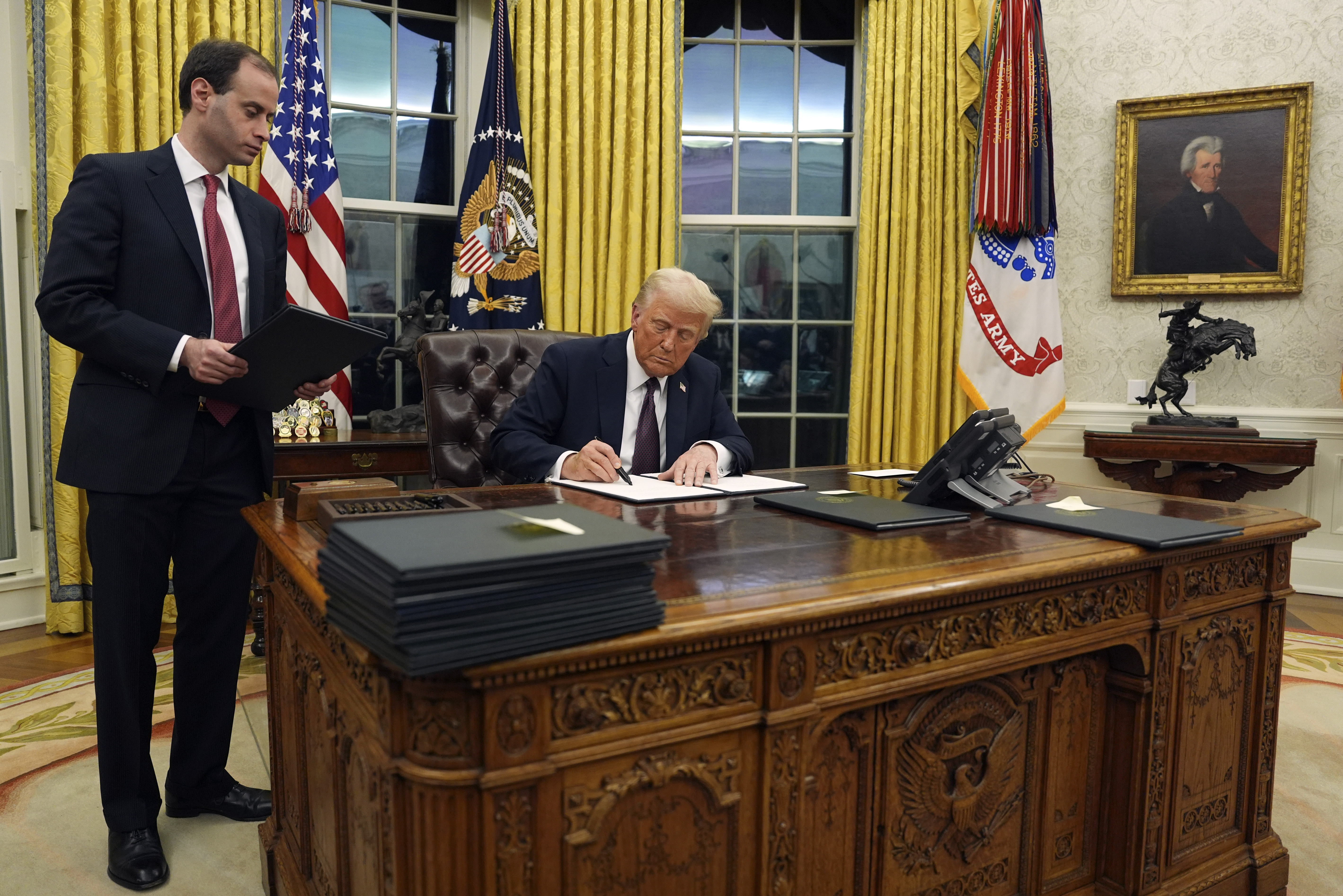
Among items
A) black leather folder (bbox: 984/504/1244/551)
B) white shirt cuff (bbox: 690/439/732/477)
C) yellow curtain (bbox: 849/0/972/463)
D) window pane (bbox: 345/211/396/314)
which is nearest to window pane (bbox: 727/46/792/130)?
yellow curtain (bbox: 849/0/972/463)

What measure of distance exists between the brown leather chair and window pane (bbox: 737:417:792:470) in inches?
85.2

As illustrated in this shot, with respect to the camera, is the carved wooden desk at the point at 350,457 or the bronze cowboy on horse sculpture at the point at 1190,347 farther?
the bronze cowboy on horse sculpture at the point at 1190,347

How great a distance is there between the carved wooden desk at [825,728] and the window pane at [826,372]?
3.06 metres

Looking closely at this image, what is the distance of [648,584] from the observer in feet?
3.58

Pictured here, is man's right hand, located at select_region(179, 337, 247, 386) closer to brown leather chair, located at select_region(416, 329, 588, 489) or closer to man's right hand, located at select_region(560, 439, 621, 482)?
man's right hand, located at select_region(560, 439, 621, 482)

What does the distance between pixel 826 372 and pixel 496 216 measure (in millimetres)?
2032

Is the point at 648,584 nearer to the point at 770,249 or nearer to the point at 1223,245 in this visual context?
the point at 770,249

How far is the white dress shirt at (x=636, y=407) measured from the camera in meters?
2.72

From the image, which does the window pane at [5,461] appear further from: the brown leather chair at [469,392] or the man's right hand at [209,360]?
the man's right hand at [209,360]

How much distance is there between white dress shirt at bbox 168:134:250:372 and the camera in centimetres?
200

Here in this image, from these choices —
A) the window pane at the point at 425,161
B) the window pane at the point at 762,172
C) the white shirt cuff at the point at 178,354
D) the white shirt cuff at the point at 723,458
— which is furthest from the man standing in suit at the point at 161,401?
the window pane at the point at 762,172

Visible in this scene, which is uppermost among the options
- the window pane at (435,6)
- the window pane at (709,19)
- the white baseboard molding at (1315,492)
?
the window pane at (709,19)

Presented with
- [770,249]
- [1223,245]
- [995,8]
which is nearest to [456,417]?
[770,249]

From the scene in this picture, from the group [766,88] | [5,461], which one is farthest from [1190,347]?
[5,461]
